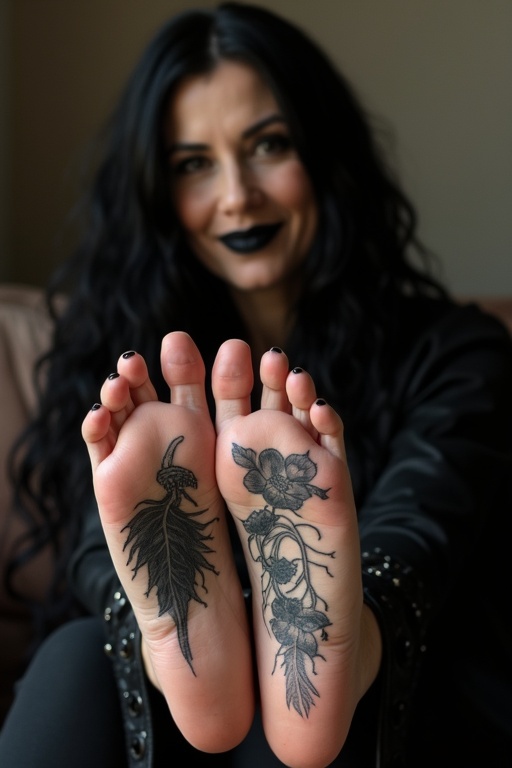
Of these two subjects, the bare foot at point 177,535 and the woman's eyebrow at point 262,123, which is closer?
the bare foot at point 177,535

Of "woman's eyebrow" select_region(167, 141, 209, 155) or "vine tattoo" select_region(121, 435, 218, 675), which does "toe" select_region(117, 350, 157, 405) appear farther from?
"woman's eyebrow" select_region(167, 141, 209, 155)

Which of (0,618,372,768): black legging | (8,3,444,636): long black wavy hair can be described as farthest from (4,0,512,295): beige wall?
(0,618,372,768): black legging

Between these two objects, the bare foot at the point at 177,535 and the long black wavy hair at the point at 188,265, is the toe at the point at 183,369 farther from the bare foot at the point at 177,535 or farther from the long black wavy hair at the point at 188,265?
the long black wavy hair at the point at 188,265

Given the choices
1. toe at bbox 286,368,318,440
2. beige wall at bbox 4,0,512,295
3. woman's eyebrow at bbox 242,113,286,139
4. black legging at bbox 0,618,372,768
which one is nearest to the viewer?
toe at bbox 286,368,318,440

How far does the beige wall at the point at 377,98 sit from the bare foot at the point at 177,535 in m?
1.30

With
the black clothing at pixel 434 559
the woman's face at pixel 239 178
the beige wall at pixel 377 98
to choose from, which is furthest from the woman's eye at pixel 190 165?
the beige wall at pixel 377 98

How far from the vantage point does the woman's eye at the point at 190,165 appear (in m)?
1.06

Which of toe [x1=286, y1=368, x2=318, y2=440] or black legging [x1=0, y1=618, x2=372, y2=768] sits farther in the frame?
black legging [x1=0, y1=618, x2=372, y2=768]

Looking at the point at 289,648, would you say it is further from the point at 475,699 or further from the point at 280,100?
the point at 280,100

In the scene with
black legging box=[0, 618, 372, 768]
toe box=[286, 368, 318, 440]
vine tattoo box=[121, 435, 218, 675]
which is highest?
toe box=[286, 368, 318, 440]

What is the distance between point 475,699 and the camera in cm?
86

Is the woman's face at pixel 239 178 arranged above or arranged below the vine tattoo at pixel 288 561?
above

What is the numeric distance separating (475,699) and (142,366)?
49 cm

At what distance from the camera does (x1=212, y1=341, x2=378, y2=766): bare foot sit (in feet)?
1.97
